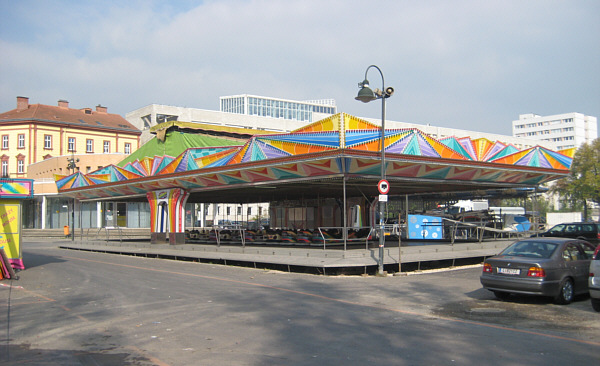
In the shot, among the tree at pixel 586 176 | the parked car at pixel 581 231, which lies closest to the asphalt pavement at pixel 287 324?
the parked car at pixel 581 231

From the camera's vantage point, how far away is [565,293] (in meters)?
11.2

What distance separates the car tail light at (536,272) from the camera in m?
10.7

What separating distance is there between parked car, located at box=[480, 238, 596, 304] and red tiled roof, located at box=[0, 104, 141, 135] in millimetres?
70381

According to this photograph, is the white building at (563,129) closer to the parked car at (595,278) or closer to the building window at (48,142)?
the building window at (48,142)

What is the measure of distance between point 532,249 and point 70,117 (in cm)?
7340

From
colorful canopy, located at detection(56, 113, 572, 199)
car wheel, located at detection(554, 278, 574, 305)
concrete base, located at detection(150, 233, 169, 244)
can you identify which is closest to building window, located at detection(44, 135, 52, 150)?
colorful canopy, located at detection(56, 113, 572, 199)

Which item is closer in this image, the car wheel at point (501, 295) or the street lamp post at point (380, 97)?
the car wheel at point (501, 295)

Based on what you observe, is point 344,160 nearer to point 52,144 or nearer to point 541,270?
point 541,270

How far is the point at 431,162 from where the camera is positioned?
20.3m

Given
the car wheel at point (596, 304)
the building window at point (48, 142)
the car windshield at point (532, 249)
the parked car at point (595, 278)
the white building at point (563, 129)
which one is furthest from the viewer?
the white building at point (563, 129)

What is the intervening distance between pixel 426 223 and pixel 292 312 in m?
20.5

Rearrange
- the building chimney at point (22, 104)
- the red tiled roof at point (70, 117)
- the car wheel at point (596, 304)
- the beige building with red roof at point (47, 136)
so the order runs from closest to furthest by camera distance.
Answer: the car wheel at point (596, 304), the beige building with red roof at point (47, 136), the red tiled roof at point (70, 117), the building chimney at point (22, 104)

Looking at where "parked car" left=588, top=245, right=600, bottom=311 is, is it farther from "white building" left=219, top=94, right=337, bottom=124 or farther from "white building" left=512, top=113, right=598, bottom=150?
"white building" left=512, top=113, right=598, bottom=150

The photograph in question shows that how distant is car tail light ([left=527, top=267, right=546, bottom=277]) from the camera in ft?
35.2
